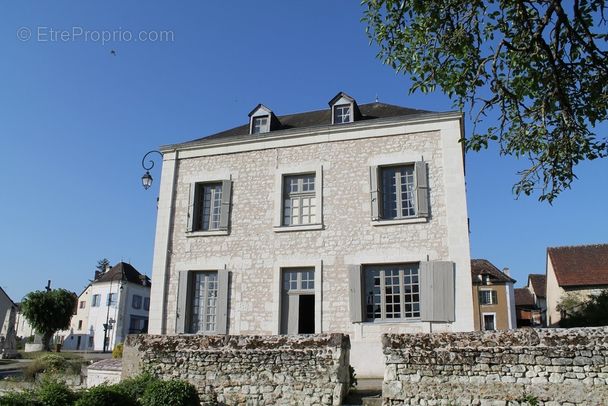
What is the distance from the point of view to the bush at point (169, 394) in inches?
318

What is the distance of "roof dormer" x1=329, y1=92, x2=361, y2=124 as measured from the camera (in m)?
14.3

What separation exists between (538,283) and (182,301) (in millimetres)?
40655

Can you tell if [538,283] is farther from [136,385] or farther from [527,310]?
[136,385]

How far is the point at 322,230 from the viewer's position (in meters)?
13.2

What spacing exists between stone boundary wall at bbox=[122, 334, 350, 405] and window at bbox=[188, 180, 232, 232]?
16.9 ft

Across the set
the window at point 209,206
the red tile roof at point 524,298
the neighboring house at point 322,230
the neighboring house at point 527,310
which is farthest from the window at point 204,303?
the red tile roof at point 524,298

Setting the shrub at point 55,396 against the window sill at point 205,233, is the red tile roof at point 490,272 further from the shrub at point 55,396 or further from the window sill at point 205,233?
the shrub at point 55,396

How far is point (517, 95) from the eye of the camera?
729 cm

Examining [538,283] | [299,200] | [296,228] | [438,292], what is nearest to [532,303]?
[538,283]

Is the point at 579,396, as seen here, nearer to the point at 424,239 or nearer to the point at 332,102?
the point at 424,239

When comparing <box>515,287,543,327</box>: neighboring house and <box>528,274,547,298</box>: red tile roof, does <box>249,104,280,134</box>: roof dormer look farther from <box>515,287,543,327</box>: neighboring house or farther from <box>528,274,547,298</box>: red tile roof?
<box>515,287,543,327</box>: neighboring house

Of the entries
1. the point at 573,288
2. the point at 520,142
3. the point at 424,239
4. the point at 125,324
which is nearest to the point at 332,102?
the point at 424,239

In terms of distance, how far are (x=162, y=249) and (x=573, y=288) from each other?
23.9 meters

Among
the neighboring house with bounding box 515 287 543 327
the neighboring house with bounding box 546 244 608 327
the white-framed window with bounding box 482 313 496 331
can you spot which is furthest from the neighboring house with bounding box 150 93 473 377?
the neighboring house with bounding box 515 287 543 327
